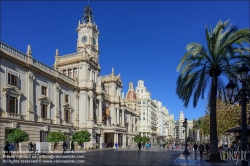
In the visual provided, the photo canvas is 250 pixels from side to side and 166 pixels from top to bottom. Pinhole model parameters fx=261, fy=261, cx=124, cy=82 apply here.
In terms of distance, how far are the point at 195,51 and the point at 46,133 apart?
952 inches

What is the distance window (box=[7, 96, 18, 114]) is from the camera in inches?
1144

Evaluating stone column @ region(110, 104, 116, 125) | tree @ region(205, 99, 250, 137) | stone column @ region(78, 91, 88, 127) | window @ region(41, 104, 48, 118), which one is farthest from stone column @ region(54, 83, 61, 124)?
tree @ region(205, 99, 250, 137)

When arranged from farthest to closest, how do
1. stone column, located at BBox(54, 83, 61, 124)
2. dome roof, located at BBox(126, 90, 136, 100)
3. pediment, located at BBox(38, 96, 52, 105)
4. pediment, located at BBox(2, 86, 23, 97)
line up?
1. dome roof, located at BBox(126, 90, 136, 100)
2. stone column, located at BBox(54, 83, 61, 124)
3. pediment, located at BBox(38, 96, 52, 105)
4. pediment, located at BBox(2, 86, 23, 97)

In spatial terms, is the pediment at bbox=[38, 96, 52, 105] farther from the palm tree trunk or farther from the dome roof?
the dome roof

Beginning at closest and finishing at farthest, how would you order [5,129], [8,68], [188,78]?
[188,78] → [5,129] → [8,68]

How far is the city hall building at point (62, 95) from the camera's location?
29.7m

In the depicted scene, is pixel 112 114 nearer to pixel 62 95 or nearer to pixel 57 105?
pixel 62 95

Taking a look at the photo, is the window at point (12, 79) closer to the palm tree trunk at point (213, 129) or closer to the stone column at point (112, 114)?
the palm tree trunk at point (213, 129)

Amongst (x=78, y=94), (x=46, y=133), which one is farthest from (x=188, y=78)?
(x=78, y=94)

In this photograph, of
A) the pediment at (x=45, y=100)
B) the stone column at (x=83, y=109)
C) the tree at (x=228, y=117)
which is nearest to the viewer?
the pediment at (x=45, y=100)

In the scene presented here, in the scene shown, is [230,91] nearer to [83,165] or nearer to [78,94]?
[83,165]

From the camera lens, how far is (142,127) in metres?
110

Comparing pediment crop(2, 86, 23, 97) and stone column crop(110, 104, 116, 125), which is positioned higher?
pediment crop(2, 86, 23, 97)

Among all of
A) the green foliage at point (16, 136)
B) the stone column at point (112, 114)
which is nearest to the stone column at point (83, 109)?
the stone column at point (112, 114)
